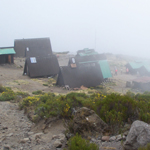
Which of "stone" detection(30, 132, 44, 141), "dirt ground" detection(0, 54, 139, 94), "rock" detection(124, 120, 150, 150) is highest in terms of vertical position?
"rock" detection(124, 120, 150, 150)

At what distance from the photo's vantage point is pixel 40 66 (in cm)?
2661

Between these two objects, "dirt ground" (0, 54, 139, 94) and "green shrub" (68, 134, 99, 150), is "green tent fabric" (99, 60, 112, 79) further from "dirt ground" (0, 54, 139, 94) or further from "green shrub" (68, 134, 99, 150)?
"green shrub" (68, 134, 99, 150)

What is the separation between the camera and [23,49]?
40062 mm

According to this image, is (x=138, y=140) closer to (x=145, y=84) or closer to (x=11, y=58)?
(x=145, y=84)

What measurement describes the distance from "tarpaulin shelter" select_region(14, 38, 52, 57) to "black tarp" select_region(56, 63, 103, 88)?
16886 mm

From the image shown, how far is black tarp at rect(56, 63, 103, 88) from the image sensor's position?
71.4 feet

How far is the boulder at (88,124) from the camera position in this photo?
17.6ft

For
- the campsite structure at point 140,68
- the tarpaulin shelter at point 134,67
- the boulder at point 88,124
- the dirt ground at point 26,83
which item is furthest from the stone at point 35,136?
the tarpaulin shelter at point 134,67

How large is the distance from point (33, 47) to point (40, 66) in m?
13.5

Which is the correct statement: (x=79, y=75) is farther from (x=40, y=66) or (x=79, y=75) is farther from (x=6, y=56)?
(x=6, y=56)

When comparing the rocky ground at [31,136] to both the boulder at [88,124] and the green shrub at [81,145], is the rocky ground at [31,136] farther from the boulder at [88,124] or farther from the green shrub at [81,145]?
the green shrub at [81,145]

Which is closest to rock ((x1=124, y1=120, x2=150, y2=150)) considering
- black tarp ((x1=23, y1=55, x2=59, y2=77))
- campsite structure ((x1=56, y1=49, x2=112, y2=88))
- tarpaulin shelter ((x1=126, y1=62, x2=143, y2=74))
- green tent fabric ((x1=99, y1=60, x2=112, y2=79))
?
campsite structure ((x1=56, y1=49, x2=112, y2=88))

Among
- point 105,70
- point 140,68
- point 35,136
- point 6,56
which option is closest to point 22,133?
point 35,136

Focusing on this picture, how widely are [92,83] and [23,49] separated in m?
21.4
